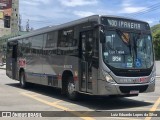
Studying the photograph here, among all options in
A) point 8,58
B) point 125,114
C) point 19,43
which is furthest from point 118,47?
point 8,58

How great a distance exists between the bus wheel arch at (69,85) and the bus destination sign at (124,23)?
2.86 metres

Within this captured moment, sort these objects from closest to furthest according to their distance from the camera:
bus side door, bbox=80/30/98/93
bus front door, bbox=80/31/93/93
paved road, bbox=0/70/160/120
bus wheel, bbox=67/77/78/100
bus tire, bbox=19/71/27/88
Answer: paved road, bbox=0/70/160/120 < bus side door, bbox=80/30/98/93 < bus front door, bbox=80/31/93/93 < bus wheel, bbox=67/77/78/100 < bus tire, bbox=19/71/27/88

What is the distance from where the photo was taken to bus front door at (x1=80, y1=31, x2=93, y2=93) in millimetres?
13172

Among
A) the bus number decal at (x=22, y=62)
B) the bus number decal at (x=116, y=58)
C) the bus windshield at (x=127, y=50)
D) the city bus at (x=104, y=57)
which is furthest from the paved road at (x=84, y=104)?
the bus number decal at (x=22, y=62)

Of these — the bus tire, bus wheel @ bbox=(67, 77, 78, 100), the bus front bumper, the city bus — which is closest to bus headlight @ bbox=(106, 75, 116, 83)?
the city bus

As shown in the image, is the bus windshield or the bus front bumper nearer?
the bus front bumper

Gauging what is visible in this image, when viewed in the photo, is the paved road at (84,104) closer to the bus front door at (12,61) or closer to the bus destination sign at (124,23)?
the bus destination sign at (124,23)

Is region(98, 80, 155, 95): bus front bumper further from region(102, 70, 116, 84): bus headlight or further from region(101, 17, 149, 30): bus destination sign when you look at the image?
region(101, 17, 149, 30): bus destination sign

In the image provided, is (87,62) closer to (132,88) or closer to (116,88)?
(116,88)

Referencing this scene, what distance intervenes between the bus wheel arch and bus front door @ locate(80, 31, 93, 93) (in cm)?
89

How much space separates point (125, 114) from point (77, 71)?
10.3 ft

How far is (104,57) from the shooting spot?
41.3ft

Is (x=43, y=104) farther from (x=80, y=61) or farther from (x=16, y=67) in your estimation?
(x=16, y=67)

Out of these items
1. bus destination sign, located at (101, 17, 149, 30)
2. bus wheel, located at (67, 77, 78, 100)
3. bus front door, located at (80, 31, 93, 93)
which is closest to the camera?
bus destination sign, located at (101, 17, 149, 30)
